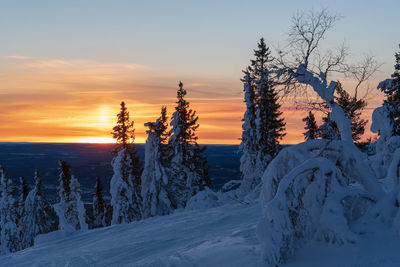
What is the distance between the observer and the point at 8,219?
4069 cm

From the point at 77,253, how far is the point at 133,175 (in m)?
28.5

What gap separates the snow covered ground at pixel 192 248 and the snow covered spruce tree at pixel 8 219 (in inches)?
1165

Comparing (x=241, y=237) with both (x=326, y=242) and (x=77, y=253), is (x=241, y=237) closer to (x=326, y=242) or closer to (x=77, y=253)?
(x=326, y=242)

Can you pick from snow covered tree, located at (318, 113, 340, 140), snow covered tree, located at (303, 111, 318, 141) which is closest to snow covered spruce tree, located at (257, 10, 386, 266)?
snow covered tree, located at (318, 113, 340, 140)

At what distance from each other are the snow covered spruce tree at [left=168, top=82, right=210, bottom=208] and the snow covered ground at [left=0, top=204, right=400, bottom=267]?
20.1 meters

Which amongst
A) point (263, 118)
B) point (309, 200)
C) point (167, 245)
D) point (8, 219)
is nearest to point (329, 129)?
point (263, 118)

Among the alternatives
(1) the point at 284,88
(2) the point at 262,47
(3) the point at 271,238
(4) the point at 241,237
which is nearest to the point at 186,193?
(2) the point at 262,47

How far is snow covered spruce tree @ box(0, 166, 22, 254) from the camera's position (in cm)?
3947

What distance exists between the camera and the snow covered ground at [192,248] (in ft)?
18.2

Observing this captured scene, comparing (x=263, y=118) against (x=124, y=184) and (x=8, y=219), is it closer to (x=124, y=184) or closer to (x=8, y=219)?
(x=124, y=184)

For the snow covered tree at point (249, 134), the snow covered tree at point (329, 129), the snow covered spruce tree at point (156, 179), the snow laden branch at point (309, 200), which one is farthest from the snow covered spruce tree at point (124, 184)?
the snow laden branch at point (309, 200)

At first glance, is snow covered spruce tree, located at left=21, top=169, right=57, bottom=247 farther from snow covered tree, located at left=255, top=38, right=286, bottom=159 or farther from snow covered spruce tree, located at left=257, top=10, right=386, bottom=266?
snow covered spruce tree, located at left=257, top=10, right=386, bottom=266

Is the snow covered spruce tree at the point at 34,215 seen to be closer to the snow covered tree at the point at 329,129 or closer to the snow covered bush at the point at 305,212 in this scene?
the snow covered tree at the point at 329,129

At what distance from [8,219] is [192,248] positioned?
3956 centimetres
